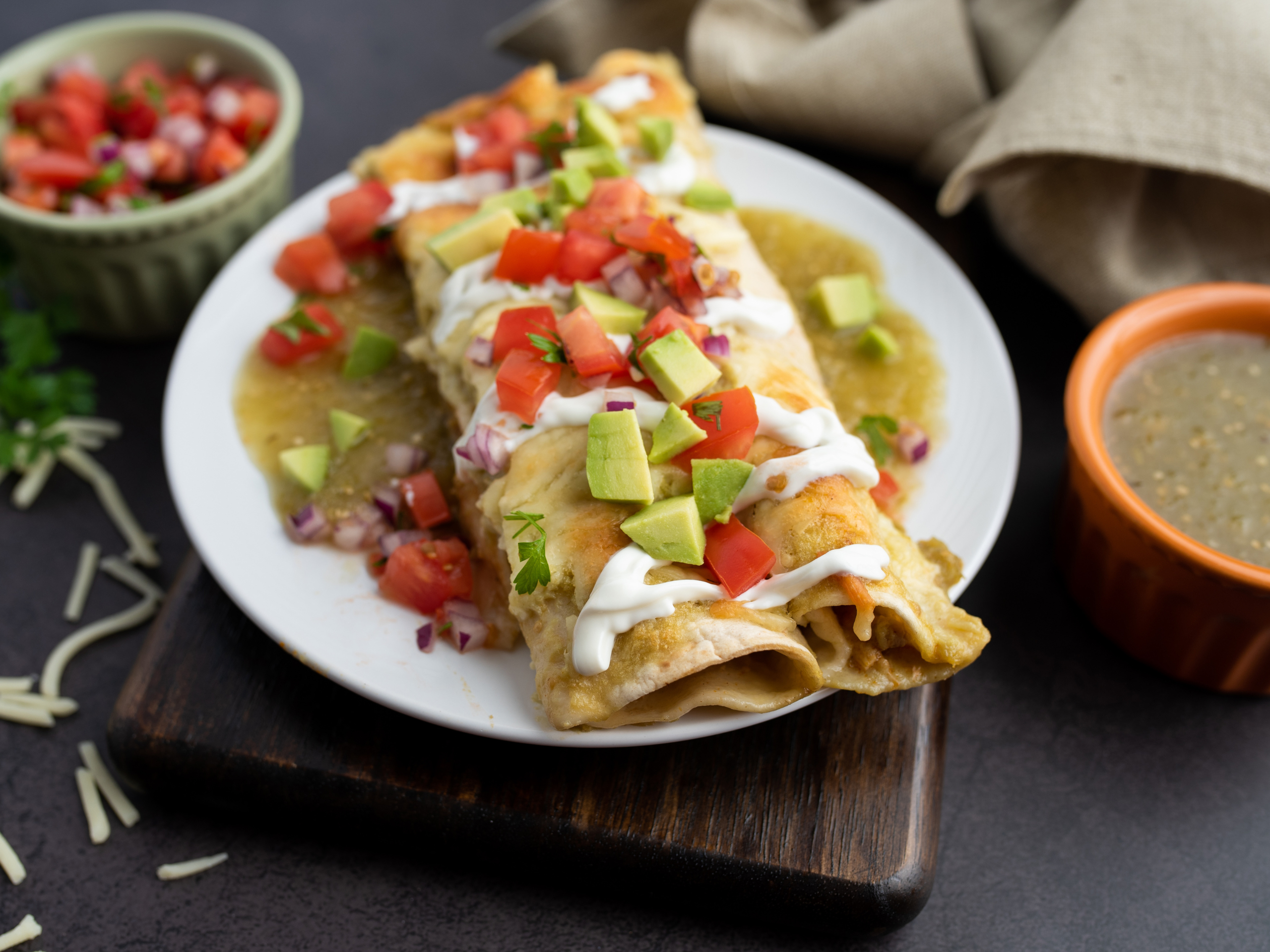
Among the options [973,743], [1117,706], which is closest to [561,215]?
[973,743]

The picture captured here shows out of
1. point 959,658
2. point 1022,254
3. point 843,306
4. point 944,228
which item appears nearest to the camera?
point 959,658

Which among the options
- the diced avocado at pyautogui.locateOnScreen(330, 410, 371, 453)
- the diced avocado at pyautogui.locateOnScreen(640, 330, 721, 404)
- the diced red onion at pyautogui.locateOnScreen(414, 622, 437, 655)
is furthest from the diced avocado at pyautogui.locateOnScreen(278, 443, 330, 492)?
the diced avocado at pyautogui.locateOnScreen(640, 330, 721, 404)

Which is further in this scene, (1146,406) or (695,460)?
(1146,406)

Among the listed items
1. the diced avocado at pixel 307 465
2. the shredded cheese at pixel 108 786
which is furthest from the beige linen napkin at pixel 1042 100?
the shredded cheese at pixel 108 786

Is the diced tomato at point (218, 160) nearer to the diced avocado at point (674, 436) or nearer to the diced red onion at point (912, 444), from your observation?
the diced avocado at point (674, 436)

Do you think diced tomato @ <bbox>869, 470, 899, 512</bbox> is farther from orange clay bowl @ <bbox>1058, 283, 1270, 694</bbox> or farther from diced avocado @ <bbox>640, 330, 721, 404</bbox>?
diced avocado @ <bbox>640, 330, 721, 404</bbox>

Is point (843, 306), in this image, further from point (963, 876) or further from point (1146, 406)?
point (963, 876)
